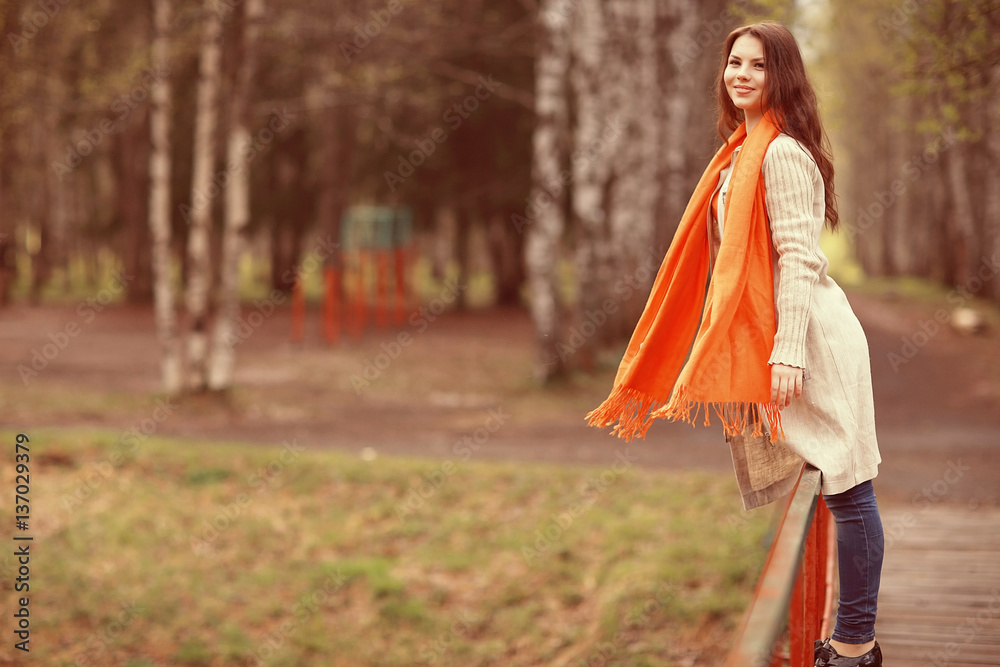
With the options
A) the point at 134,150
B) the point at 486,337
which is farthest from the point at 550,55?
the point at 134,150

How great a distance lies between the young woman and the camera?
297 centimetres

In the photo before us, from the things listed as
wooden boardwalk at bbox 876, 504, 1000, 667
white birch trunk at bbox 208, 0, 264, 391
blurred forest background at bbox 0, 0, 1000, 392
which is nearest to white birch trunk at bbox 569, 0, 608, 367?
blurred forest background at bbox 0, 0, 1000, 392

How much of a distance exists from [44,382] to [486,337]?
8692mm

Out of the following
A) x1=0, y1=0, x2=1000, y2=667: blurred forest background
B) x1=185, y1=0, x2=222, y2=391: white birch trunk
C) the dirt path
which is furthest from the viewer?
x1=185, y1=0, x2=222, y2=391: white birch trunk

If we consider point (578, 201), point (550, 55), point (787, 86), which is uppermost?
point (550, 55)

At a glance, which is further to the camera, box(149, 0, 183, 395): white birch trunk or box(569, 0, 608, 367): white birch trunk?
box(569, 0, 608, 367): white birch trunk

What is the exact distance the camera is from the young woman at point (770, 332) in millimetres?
2969

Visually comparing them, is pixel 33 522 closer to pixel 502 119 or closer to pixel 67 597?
pixel 67 597

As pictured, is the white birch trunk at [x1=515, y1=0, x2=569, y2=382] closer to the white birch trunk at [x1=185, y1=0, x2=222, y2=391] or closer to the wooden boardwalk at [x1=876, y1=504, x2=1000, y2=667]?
the white birch trunk at [x1=185, y1=0, x2=222, y2=391]

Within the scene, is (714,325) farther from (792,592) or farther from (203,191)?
(203,191)

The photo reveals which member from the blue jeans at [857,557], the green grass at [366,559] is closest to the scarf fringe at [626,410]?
the blue jeans at [857,557]

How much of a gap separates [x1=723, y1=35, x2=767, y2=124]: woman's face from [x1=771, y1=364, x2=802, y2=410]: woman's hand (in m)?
0.82

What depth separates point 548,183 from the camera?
1413cm

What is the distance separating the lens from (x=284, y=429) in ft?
39.3
